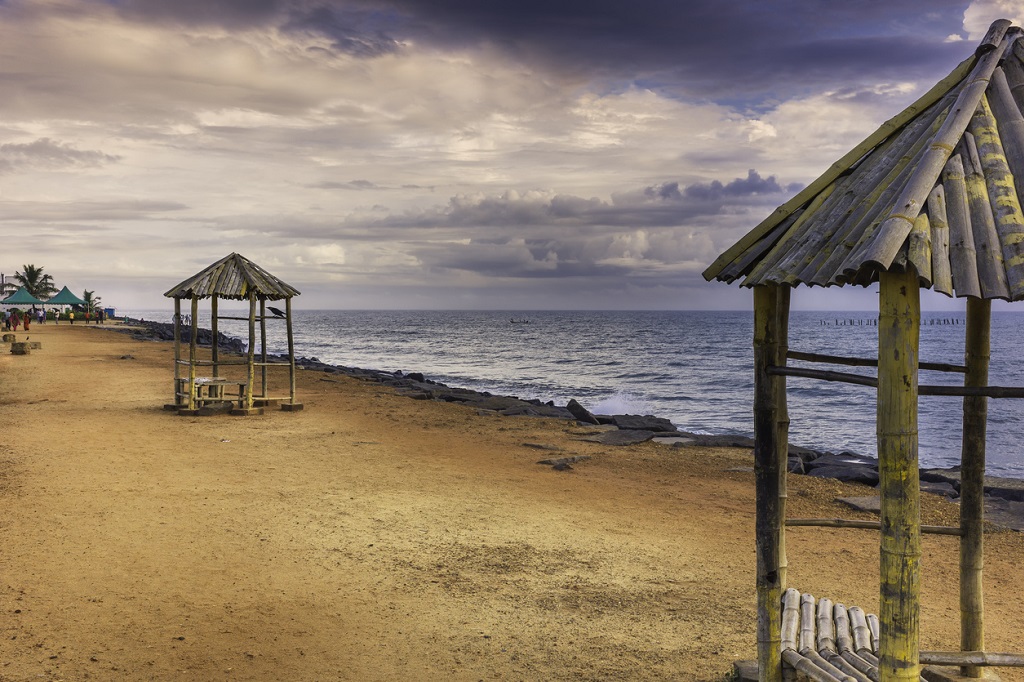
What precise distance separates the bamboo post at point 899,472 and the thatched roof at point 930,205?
0.59 feet

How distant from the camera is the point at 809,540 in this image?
30.2 feet

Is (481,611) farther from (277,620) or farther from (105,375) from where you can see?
(105,375)

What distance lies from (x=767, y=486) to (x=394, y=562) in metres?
4.25

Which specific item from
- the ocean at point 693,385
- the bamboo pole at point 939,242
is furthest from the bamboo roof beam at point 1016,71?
the ocean at point 693,385

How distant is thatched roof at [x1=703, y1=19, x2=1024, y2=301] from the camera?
3.47 metres

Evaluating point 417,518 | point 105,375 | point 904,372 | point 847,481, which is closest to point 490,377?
point 105,375

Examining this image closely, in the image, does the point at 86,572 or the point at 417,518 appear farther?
the point at 417,518

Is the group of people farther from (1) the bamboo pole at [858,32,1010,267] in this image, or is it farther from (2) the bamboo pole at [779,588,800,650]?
(1) the bamboo pole at [858,32,1010,267]

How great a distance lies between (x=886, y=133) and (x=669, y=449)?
11.6 meters

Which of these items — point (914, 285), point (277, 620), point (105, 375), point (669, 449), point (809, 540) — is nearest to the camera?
point (914, 285)

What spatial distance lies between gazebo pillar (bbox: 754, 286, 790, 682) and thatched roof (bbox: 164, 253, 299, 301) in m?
14.2

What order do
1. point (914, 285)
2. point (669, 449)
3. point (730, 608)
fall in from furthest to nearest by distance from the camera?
point (669, 449), point (730, 608), point (914, 285)

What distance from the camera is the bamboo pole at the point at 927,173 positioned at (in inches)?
137

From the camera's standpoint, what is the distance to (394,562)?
7887 millimetres
